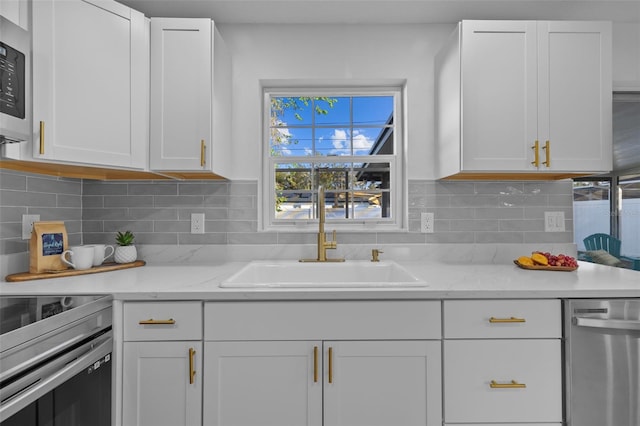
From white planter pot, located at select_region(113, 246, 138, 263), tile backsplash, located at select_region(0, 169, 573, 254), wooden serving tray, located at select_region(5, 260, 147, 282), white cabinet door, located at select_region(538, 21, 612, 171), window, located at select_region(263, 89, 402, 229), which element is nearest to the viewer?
wooden serving tray, located at select_region(5, 260, 147, 282)

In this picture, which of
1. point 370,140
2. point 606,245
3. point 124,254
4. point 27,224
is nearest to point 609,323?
point 606,245

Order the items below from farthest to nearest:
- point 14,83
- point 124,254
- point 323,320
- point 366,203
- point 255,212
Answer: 1. point 366,203
2. point 255,212
3. point 124,254
4. point 323,320
5. point 14,83

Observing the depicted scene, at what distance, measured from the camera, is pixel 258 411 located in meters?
1.36

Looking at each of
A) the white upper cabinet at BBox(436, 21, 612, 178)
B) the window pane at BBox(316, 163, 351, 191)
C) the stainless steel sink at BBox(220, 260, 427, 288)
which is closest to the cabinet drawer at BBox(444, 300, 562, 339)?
the stainless steel sink at BBox(220, 260, 427, 288)

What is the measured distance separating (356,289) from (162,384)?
2.82 feet

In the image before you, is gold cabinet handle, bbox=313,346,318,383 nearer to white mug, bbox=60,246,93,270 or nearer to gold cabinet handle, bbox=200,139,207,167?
gold cabinet handle, bbox=200,139,207,167

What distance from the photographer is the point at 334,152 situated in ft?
7.45

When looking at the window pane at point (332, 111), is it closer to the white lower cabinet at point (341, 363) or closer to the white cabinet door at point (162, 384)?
the white lower cabinet at point (341, 363)

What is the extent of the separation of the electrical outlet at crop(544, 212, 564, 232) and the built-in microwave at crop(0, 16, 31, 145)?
2704mm

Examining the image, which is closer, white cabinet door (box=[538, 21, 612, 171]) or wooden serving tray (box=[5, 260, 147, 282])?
wooden serving tray (box=[5, 260, 147, 282])

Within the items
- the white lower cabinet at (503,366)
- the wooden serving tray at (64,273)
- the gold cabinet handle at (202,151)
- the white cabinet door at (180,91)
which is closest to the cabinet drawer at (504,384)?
the white lower cabinet at (503,366)

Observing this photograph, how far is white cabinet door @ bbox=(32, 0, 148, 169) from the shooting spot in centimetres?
143

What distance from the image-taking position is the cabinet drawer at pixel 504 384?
4.50ft

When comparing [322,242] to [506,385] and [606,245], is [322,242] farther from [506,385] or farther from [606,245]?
[606,245]
